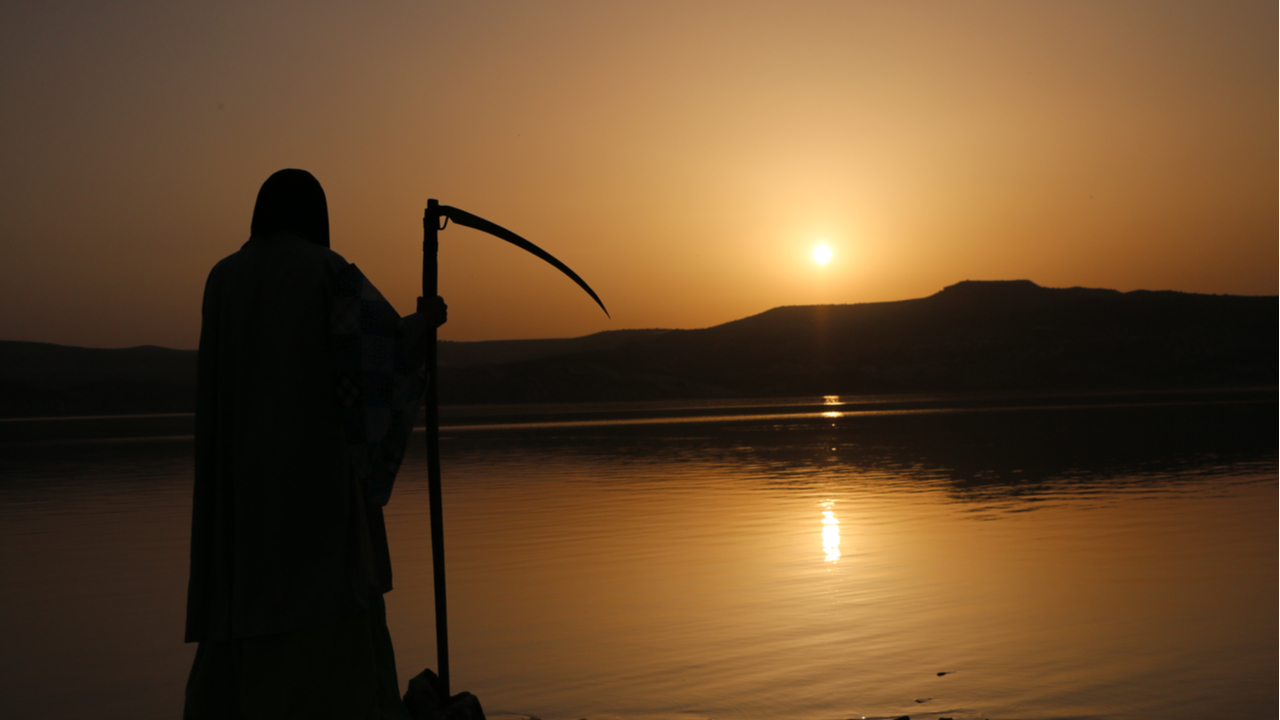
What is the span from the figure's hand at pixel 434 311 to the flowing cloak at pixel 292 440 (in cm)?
17

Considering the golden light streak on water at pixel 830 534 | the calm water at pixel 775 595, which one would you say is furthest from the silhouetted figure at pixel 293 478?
the golden light streak on water at pixel 830 534

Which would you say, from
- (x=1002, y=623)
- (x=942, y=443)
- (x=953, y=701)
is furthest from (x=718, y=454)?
(x=953, y=701)

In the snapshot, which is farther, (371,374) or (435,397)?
(435,397)

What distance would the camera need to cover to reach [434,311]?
3.42 metres

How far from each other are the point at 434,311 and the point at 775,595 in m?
4.08

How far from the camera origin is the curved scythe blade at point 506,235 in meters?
3.72

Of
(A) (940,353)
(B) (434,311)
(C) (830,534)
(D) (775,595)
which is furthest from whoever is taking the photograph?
(A) (940,353)

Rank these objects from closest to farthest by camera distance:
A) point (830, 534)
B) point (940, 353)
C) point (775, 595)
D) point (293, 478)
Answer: point (293, 478) → point (775, 595) → point (830, 534) → point (940, 353)

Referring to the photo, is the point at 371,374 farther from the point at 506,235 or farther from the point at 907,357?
the point at 907,357

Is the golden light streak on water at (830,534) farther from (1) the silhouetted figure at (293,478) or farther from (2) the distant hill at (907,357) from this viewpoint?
(2) the distant hill at (907,357)

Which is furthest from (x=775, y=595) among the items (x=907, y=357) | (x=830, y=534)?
(x=907, y=357)

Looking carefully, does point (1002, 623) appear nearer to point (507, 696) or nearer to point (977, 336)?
point (507, 696)

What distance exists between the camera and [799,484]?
14305 millimetres

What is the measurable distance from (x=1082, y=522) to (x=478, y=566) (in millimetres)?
5527
